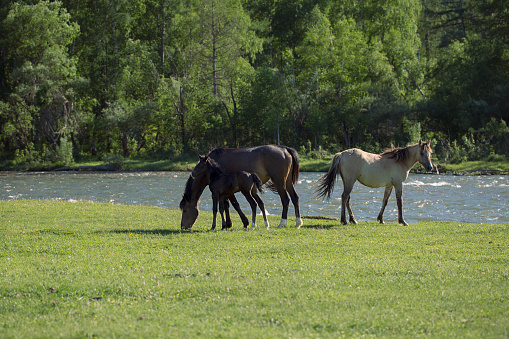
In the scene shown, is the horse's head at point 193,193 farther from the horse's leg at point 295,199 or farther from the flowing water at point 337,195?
the flowing water at point 337,195

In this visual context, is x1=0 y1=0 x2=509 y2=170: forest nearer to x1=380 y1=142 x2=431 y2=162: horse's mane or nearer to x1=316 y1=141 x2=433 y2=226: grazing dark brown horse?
x1=380 y1=142 x2=431 y2=162: horse's mane

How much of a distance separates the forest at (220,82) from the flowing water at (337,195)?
43.7ft

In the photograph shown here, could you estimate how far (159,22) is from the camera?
63844 millimetres

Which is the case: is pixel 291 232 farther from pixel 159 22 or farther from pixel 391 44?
pixel 159 22

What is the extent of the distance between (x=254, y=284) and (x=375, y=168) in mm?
8976

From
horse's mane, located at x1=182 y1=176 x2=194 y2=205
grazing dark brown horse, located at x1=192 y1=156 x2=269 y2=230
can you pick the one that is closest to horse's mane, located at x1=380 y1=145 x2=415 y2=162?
grazing dark brown horse, located at x1=192 y1=156 x2=269 y2=230

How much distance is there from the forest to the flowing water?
43.7 feet

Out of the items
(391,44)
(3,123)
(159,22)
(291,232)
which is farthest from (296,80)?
(291,232)

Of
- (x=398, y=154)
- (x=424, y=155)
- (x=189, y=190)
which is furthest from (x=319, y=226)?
(x=424, y=155)

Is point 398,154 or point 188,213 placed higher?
point 398,154

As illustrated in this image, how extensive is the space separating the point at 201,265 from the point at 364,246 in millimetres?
3793

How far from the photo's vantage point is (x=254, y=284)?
297 inches

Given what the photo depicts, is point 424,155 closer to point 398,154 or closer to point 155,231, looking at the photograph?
point 398,154

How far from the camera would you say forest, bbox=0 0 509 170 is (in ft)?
167
